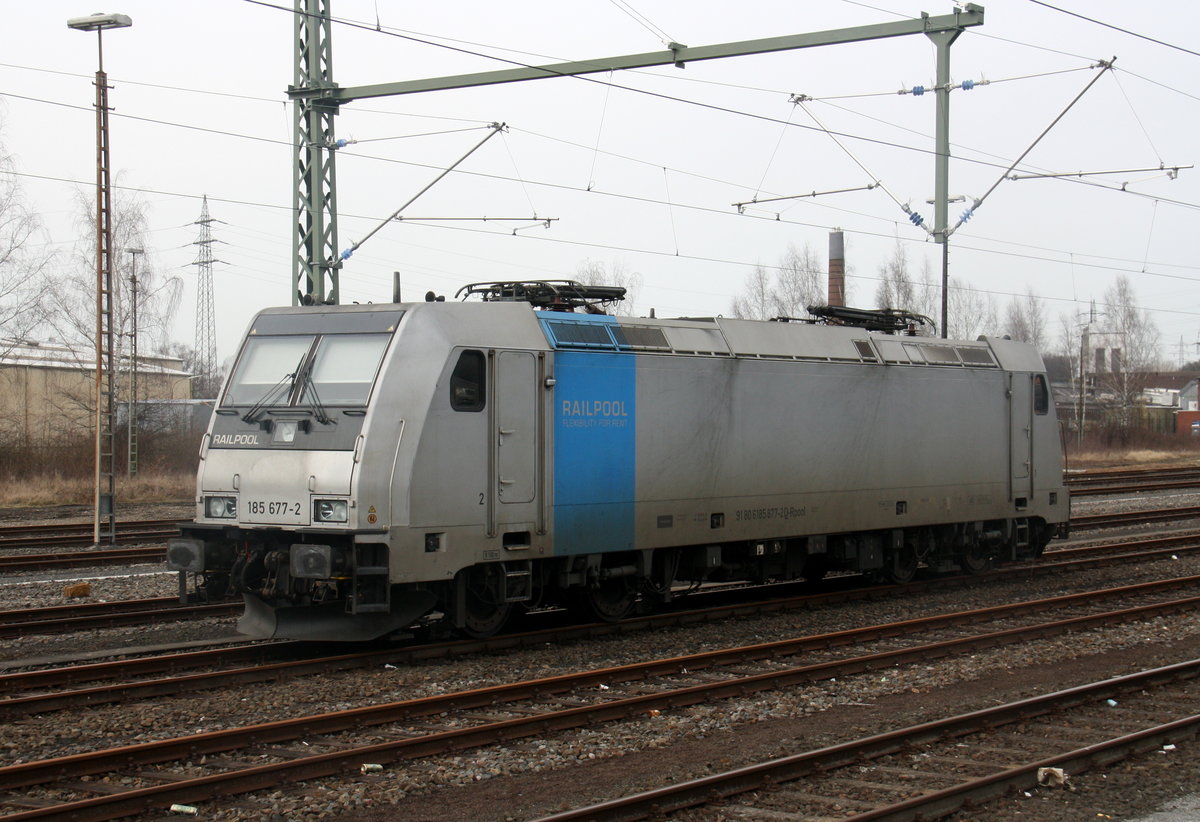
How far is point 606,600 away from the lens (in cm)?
1319

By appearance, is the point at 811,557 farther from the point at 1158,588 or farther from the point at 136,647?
the point at 136,647

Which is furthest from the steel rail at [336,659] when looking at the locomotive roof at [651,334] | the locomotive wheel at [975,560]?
the locomotive roof at [651,334]

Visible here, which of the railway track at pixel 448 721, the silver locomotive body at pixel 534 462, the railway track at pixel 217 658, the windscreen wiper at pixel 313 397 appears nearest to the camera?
the railway track at pixel 448 721

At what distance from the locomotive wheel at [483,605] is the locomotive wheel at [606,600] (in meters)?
1.09

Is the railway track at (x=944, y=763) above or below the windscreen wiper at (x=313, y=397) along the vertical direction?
below

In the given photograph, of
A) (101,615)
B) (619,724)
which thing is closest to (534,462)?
(619,724)

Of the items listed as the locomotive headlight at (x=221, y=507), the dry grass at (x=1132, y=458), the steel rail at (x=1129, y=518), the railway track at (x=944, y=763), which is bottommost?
the railway track at (x=944, y=763)

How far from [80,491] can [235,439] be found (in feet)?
71.7

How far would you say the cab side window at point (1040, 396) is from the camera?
18297mm

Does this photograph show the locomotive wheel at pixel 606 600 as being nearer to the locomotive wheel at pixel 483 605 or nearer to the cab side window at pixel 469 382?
the locomotive wheel at pixel 483 605

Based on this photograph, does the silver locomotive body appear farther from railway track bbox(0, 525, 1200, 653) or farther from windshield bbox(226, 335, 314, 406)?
railway track bbox(0, 525, 1200, 653)

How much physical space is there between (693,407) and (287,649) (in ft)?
16.5

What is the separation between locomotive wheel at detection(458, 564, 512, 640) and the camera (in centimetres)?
1171

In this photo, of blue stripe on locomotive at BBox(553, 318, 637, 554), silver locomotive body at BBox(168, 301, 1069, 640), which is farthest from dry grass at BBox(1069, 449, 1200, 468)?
blue stripe on locomotive at BBox(553, 318, 637, 554)
